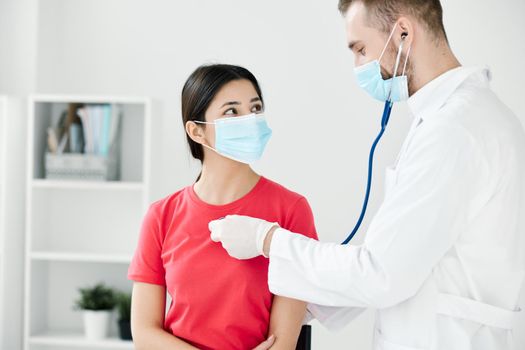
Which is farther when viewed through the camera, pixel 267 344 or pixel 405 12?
pixel 267 344

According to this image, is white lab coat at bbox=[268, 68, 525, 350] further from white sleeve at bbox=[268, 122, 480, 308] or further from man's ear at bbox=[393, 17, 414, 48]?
man's ear at bbox=[393, 17, 414, 48]

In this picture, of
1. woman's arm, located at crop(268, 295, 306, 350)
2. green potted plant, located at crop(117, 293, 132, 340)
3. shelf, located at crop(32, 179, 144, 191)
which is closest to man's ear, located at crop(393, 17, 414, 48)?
woman's arm, located at crop(268, 295, 306, 350)

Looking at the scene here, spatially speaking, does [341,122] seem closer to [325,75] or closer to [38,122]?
[325,75]

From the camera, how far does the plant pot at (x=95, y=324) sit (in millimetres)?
3359

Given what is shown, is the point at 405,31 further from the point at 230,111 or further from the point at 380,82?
the point at 230,111

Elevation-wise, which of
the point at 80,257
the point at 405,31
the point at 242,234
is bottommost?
the point at 80,257

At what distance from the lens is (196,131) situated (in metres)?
1.91

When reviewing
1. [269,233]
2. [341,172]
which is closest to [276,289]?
[269,233]

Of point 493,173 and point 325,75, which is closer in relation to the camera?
point 493,173

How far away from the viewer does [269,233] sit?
1635 mm

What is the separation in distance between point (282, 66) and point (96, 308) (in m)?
1.47

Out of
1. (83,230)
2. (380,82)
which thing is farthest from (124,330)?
(380,82)

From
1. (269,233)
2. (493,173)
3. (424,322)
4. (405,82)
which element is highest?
(405,82)

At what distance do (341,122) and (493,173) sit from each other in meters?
2.00
